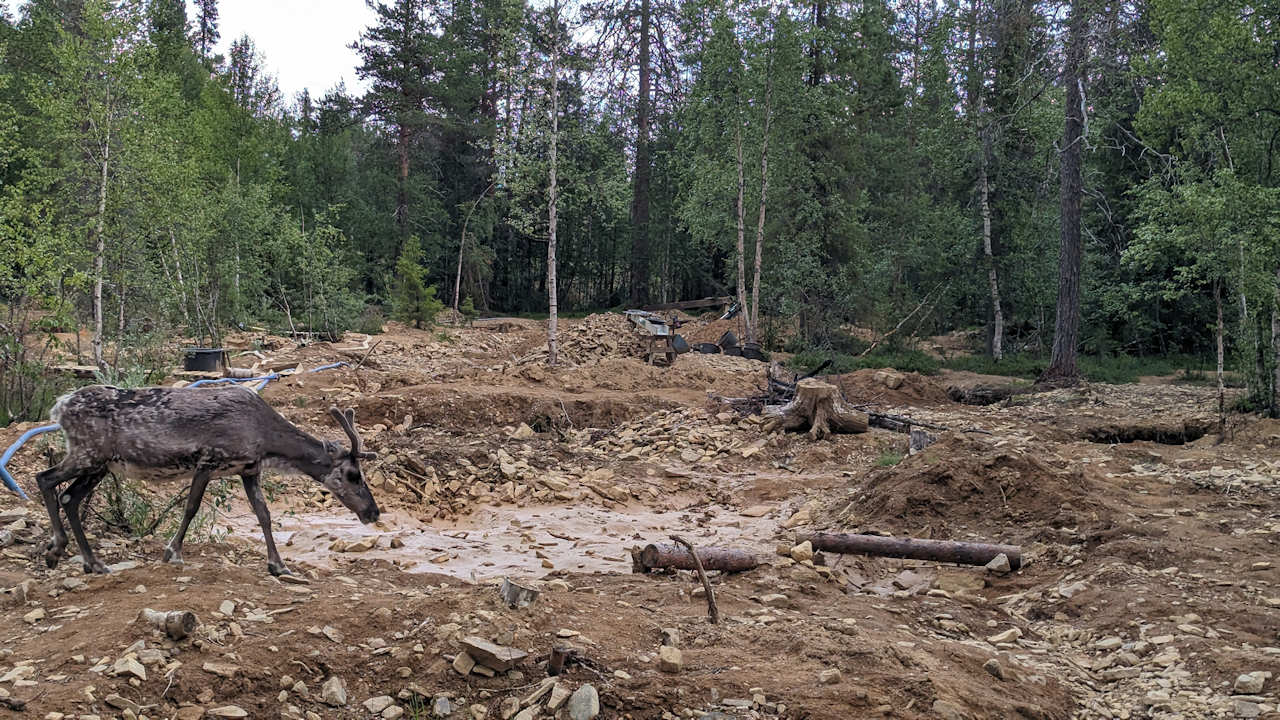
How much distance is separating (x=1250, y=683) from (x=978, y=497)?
4579 millimetres

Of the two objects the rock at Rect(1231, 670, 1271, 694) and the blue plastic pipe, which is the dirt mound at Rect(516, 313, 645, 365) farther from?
the rock at Rect(1231, 670, 1271, 694)

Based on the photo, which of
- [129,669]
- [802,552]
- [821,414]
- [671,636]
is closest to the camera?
[129,669]

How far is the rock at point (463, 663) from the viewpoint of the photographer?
4.50 m

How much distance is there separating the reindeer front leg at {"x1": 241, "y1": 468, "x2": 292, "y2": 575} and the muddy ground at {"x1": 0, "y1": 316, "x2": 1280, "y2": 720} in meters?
0.27

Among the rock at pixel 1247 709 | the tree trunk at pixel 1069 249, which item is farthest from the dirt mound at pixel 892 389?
the rock at pixel 1247 709

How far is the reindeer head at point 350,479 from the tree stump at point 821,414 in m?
8.58

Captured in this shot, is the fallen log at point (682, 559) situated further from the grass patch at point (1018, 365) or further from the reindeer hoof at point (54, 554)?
the grass patch at point (1018, 365)

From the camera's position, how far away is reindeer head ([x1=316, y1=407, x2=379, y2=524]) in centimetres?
681

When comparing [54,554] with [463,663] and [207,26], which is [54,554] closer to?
[463,663]

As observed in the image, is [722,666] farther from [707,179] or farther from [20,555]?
[707,179]

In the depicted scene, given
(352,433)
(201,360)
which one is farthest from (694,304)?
(352,433)

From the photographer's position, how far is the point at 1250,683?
15.5 ft

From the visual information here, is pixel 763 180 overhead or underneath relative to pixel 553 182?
overhead

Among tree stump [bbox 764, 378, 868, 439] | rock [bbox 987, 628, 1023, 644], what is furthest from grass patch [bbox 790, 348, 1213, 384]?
rock [bbox 987, 628, 1023, 644]
